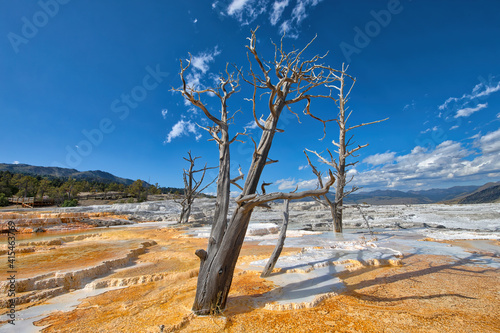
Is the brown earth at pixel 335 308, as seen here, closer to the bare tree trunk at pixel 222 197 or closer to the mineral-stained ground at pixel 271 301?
the mineral-stained ground at pixel 271 301

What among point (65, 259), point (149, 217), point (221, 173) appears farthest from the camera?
point (149, 217)

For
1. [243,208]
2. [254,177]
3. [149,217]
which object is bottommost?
[149,217]

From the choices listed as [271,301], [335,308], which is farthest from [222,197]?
[335,308]

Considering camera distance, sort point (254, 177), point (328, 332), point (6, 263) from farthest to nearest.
→ 1. point (6, 263)
2. point (254, 177)
3. point (328, 332)

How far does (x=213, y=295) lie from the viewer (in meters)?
3.46

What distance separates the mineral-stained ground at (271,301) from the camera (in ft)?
10.1

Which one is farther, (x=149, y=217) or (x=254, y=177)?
(x=149, y=217)

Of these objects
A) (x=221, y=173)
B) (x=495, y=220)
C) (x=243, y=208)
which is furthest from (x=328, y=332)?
(x=495, y=220)

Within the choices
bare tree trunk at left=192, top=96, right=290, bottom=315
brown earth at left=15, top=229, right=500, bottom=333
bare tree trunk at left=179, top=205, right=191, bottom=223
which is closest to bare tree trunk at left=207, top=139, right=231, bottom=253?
bare tree trunk at left=192, top=96, right=290, bottom=315

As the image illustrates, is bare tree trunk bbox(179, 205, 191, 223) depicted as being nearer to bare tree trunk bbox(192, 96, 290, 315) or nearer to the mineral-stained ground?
the mineral-stained ground

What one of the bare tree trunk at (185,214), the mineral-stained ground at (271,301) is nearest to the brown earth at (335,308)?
the mineral-stained ground at (271,301)

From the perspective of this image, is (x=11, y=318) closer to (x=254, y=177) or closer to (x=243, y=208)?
(x=243, y=208)

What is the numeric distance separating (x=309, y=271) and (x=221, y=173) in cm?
350

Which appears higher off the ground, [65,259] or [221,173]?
[221,173]
